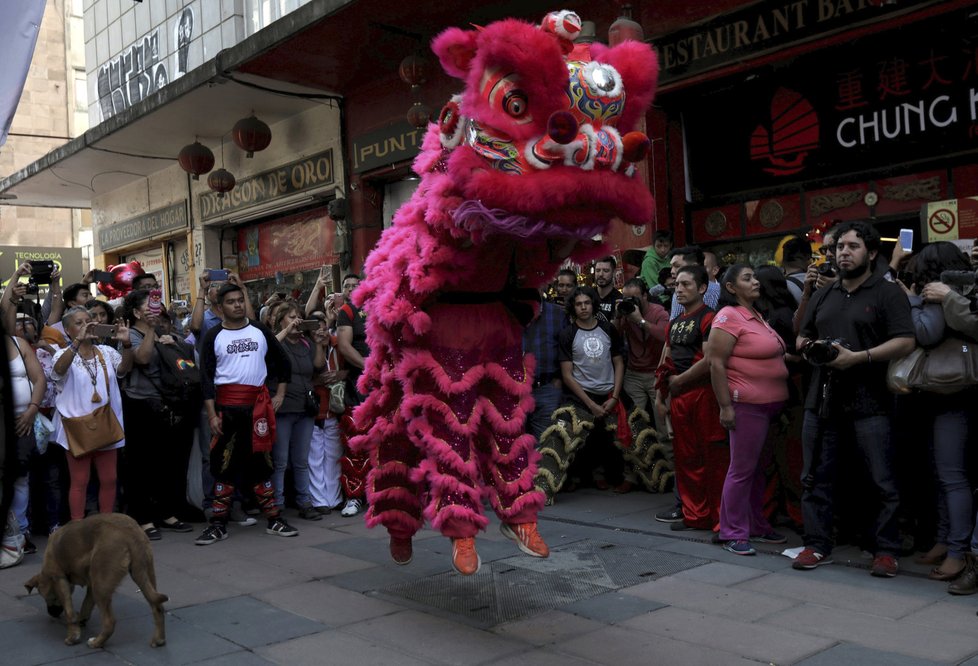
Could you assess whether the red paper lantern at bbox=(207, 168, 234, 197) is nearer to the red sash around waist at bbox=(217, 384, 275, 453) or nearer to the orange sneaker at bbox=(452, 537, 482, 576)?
the red sash around waist at bbox=(217, 384, 275, 453)

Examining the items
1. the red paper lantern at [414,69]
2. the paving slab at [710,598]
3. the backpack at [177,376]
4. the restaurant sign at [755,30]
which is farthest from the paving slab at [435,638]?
the red paper lantern at [414,69]

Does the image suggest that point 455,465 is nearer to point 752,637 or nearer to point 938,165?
point 752,637

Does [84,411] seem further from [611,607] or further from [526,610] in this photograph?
[611,607]

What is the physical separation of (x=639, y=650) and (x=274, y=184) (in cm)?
1123

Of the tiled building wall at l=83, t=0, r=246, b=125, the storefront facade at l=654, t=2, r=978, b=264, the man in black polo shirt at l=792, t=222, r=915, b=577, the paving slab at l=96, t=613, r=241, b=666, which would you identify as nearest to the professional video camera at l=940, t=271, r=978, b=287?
the man in black polo shirt at l=792, t=222, r=915, b=577

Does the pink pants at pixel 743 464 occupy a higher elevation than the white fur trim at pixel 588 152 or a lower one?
lower

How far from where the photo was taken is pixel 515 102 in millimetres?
3615

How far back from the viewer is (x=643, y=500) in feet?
23.9

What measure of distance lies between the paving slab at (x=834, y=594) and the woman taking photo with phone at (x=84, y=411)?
4.18 m

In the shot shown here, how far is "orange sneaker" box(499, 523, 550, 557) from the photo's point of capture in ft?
13.5

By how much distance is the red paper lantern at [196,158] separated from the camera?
13.2m

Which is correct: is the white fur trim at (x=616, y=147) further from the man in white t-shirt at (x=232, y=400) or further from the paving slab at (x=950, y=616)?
the man in white t-shirt at (x=232, y=400)

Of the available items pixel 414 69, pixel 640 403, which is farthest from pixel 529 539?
pixel 414 69

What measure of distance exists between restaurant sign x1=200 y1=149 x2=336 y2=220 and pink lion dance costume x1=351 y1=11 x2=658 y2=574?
340 inches
